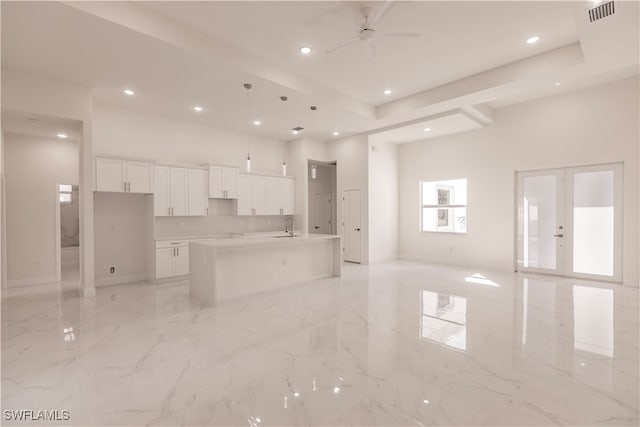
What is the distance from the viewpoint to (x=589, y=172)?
5.77 metres

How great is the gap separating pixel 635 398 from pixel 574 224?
193 inches

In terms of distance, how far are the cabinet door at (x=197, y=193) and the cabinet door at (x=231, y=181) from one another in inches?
17.6

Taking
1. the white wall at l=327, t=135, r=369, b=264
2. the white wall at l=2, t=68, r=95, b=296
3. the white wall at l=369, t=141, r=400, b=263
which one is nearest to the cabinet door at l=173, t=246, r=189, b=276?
the white wall at l=2, t=68, r=95, b=296

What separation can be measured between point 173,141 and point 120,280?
3.01m

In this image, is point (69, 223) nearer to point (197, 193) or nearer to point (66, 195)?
point (66, 195)

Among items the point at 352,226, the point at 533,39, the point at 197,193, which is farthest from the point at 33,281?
the point at 533,39

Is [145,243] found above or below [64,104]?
below

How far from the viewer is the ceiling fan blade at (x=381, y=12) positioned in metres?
3.02

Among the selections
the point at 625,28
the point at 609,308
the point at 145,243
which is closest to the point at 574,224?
the point at 609,308

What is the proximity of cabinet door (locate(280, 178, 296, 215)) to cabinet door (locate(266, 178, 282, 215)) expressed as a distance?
5.1 inches

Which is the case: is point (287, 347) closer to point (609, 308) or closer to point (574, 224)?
point (609, 308)

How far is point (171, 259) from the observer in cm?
582

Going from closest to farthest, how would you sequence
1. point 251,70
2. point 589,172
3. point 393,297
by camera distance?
point 251,70, point 393,297, point 589,172

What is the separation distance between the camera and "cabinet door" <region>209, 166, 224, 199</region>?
652 cm
